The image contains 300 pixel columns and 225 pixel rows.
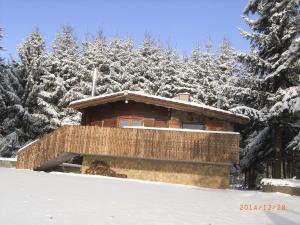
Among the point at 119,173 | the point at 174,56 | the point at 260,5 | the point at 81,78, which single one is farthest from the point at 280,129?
the point at 174,56

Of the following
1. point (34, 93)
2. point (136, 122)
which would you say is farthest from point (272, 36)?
point (34, 93)

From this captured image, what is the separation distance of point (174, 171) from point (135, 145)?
253cm

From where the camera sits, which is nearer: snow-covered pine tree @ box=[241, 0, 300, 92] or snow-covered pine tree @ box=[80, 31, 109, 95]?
snow-covered pine tree @ box=[241, 0, 300, 92]

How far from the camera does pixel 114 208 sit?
37.1 ft

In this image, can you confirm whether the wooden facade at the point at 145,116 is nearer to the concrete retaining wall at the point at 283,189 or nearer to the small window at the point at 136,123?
the small window at the point at 136,123

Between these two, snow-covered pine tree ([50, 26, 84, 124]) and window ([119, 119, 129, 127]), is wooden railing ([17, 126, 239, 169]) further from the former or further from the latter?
snow-covered pine tree ([50, 26, 84, 124])

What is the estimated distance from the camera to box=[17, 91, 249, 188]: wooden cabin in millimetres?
21906

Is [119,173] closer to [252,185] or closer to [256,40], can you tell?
[256,40]

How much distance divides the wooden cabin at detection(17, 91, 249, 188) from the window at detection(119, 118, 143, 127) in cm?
16

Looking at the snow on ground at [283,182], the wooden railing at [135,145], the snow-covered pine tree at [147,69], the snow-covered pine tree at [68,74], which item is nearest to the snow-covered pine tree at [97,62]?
the snow-covered pine tree at [68,74]

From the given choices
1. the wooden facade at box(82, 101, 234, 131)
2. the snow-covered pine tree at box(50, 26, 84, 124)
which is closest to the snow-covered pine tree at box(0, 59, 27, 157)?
the snow-covered pine tree at box(50, 26, 84, 124)

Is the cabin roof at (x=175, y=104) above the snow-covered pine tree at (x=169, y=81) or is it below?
below

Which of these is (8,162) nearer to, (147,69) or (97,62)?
(97,62)

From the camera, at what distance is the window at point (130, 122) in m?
26.2
